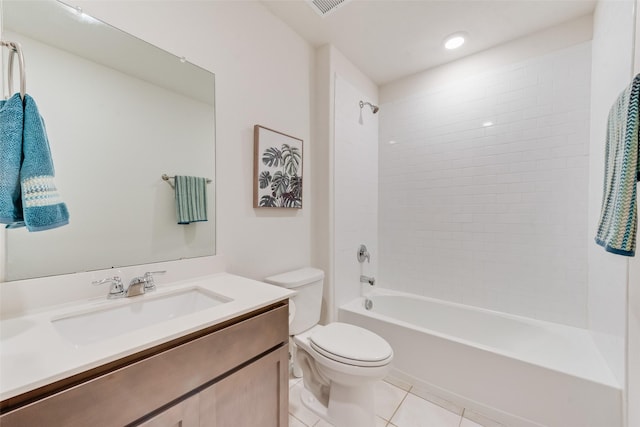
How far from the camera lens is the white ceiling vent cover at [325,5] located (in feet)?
5.27

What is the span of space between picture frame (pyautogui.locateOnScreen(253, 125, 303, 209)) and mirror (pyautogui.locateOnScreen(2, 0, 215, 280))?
0.33 metres

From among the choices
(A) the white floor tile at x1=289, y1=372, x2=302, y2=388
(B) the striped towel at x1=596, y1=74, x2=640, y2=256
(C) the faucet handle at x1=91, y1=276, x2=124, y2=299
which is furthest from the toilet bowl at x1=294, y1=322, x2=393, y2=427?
(B) the striped towel at x1=596, y1=74, x2=640, y2=256

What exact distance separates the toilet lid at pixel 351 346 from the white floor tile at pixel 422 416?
50cm

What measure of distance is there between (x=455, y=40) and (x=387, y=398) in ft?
8.66

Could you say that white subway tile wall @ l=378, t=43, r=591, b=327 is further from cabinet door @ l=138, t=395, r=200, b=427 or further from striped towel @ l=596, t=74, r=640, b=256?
cabinet door @ l=138, t=395, r=200, b=427

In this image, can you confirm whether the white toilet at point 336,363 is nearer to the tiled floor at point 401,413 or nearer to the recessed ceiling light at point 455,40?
the tiled floor at point 401,413

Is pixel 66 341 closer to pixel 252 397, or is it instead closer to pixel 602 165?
pixel 252 397

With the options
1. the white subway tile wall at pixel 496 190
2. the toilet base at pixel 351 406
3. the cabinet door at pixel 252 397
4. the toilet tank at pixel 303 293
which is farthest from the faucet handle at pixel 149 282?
the white subway tile wall at pixel 496 190

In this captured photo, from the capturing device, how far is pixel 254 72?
165 cm

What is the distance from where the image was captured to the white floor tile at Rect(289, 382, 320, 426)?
58.1 inches

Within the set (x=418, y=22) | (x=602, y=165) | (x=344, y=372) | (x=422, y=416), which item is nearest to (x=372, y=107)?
(x=418, y=22)

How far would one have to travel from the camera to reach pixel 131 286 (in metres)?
1.03

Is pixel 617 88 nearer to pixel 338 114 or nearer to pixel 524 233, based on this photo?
pixel 524 233

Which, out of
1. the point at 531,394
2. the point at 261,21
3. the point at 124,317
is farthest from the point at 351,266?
the point at 261,21
